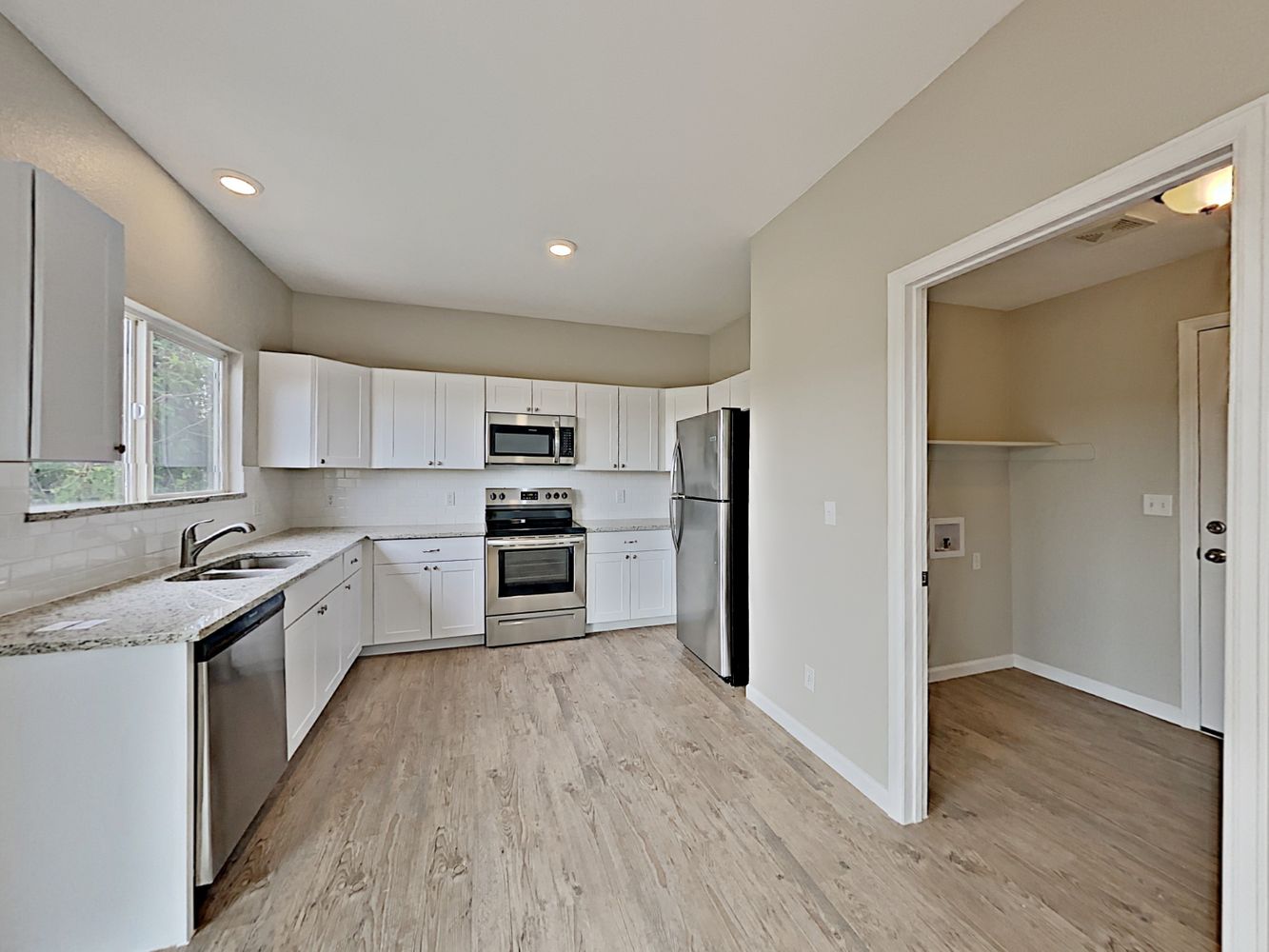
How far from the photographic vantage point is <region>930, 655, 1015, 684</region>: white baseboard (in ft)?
11.6

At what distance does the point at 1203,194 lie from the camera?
5.91 feet

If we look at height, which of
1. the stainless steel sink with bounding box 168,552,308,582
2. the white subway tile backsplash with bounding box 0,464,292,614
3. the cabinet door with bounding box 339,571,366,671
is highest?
the white subway tile backsplash with bounding box 0,464,292,614

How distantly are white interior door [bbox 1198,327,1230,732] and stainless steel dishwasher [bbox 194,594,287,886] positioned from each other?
176 inches

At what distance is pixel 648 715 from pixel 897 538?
1.72 m

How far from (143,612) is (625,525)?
340 centimetres

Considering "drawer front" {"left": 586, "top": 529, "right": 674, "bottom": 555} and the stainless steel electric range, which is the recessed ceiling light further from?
"drawer front" {"left": 586, "top": 529, "right": 674, "bottom": 555}

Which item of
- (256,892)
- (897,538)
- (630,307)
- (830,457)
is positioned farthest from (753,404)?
(256,892)

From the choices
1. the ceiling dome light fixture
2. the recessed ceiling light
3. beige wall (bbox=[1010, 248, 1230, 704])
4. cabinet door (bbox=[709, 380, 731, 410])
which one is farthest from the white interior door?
the recessed ceiling light

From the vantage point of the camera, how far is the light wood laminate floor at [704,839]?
5.17 ft

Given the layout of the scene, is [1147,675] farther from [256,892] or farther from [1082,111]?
[256,892]

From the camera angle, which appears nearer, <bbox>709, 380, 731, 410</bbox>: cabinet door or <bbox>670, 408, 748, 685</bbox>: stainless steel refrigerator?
<bbox>670, 408, 748, 685</bbox>: stainless steel refrigerator

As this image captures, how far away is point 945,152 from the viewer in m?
1.84

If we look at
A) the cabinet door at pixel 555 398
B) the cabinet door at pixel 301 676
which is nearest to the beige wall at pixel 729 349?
the cabinet door at pixel 555 398

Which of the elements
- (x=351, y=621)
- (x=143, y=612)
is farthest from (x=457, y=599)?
(x=143, y=612)
